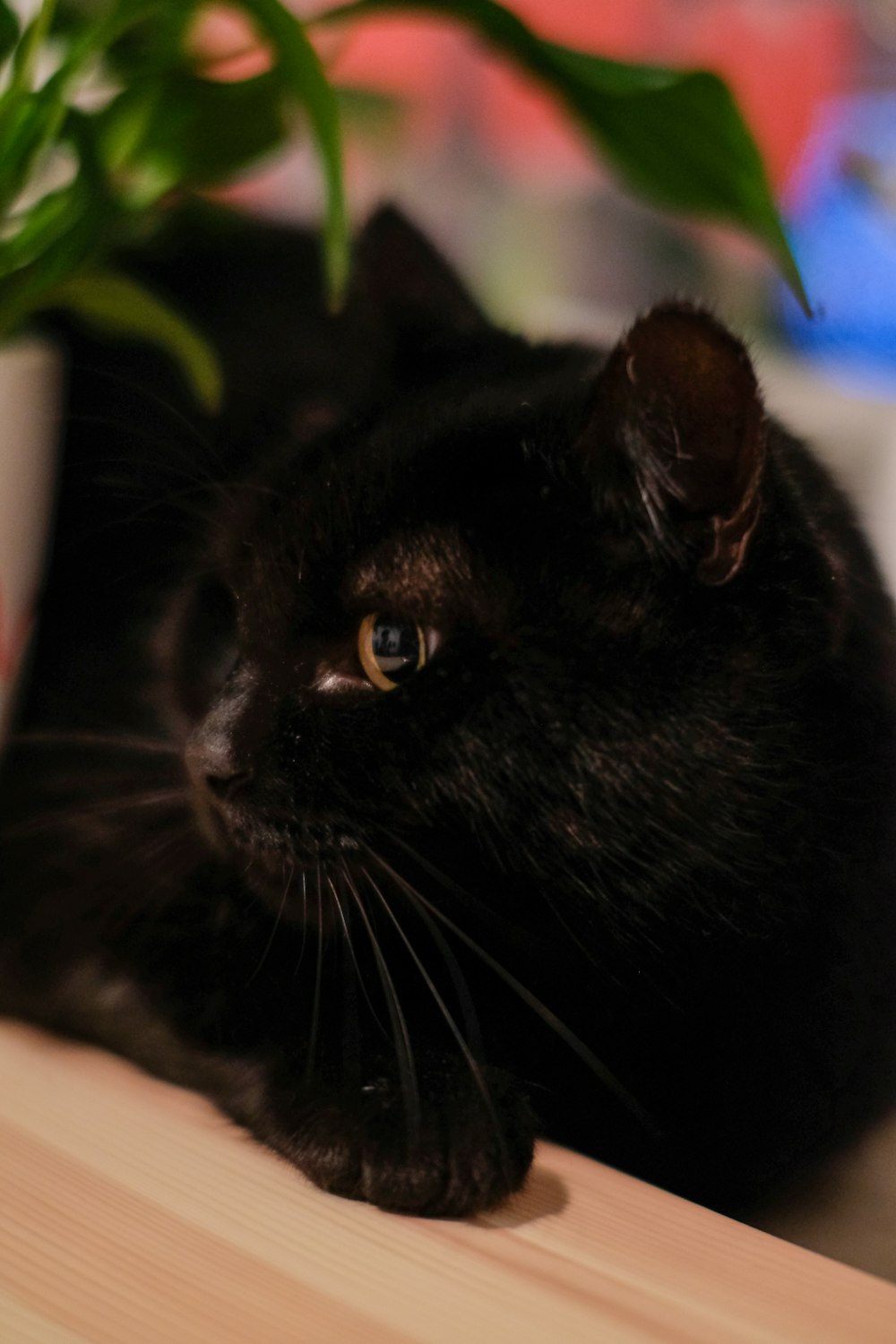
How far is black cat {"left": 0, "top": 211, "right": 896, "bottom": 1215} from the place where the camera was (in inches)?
24.0

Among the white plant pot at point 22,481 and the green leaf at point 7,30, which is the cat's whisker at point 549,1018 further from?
the green leaf at point 7,30

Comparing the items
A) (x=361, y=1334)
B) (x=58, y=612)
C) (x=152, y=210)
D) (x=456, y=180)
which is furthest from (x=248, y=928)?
(x=456, y=180)

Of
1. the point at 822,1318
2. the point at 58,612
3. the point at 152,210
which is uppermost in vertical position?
the point at 152,210

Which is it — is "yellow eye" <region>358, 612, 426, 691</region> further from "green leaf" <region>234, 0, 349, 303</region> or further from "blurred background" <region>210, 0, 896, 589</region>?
"blurred background" <region>210, 0, 896, 589</region>

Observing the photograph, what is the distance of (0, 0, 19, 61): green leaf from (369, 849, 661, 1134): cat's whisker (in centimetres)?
61

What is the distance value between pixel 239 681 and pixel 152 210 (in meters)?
0.46

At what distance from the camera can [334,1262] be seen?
0.51 m

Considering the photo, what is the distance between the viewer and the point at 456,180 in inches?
60.4

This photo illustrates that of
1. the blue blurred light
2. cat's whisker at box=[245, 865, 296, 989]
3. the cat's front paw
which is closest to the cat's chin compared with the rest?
cat's whisker at box=[245, 865, 296, 989]

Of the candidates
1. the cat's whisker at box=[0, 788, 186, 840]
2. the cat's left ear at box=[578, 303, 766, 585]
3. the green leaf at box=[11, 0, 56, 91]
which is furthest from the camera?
the cat's whisker at box=[0, 788, 186, 840]

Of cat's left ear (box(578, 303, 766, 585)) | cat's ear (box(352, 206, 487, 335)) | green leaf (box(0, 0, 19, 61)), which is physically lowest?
cat's ear (box(352, 206, 487, 335))

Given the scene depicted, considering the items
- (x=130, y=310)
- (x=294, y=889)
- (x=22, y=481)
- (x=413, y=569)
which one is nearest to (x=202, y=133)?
(x=130, y=310)

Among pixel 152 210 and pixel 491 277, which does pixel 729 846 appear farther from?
pixel 491 277

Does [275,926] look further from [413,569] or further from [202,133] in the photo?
[202,133]
